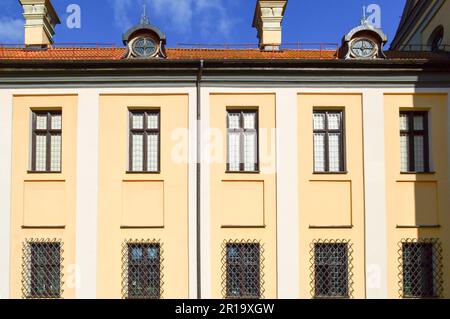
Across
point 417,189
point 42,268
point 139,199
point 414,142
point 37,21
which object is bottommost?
point 42,268

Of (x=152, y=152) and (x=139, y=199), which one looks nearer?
(x=139, y=199)

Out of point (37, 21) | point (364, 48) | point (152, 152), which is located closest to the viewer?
point (152, 152)

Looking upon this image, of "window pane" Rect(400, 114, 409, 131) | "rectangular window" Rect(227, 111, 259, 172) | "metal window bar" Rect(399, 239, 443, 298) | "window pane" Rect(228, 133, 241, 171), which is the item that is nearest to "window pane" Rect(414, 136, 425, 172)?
"window pane" Rect(400, 114, 409, 131)

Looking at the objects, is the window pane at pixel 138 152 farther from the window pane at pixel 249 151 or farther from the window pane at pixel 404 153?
the window pane at pixel 404 153

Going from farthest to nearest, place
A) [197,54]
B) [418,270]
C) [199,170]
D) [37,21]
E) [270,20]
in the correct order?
1. [37,21]
2. [270,20]
3. [197,54]
4. [199,170]
5. [418,270]

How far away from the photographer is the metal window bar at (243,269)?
1574 cm

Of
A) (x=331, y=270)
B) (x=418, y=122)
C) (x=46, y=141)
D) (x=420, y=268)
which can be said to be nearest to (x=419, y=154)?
(x=418, y=122)

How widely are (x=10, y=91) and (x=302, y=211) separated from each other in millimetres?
8784

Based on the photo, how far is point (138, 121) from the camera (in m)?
16.5

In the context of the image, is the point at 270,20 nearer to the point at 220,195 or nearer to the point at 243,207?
the point at 220,195

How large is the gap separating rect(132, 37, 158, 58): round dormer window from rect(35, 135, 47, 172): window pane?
3.55 m

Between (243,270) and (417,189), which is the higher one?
(417,189)

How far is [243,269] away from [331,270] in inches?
94.0

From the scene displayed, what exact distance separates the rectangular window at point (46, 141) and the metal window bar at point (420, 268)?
9804mm
